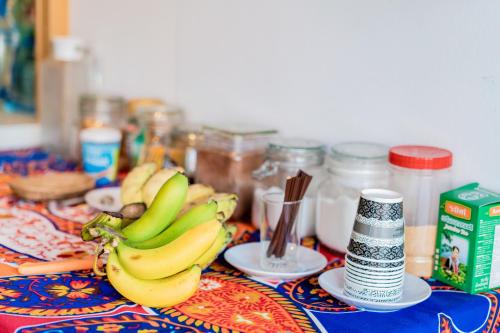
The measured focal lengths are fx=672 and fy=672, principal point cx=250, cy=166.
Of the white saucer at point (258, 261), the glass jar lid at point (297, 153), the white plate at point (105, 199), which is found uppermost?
the glass jar lid at point (297, 153)

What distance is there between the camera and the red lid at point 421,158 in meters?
1.08

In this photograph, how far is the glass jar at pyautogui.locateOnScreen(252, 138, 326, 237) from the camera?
1.29 metres

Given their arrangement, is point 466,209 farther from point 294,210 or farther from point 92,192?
point 92,192

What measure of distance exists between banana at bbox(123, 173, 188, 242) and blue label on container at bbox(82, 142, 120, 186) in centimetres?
66

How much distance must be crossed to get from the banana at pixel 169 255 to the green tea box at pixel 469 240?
1.20 ft

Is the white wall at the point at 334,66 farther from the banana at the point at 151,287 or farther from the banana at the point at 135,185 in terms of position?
the banana at the point at 151,287

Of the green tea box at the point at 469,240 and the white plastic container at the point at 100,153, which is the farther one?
the white plastic container at the point at 100,153

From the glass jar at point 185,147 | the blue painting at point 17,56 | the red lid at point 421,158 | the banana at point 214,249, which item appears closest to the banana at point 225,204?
the banana at point 214,249

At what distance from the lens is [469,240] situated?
39.7 inches

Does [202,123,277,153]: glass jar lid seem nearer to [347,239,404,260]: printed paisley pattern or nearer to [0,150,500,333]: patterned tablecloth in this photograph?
[0,150,500,333]: patterned tablecloth

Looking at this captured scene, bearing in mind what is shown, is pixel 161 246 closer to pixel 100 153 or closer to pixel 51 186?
pixel 51 186

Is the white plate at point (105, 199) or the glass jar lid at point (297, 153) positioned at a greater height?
the glass jar lid at point (297, 153)

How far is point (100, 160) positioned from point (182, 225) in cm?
69

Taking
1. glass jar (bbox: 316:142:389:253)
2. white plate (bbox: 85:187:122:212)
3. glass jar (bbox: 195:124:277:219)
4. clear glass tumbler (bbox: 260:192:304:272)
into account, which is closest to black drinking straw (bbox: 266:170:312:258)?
clear glass tumbler (bbox: 260:192:304:272)
